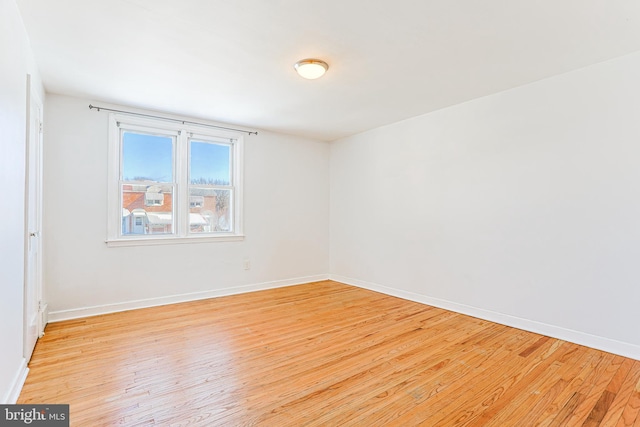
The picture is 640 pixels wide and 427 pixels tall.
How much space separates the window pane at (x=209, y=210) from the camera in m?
Answer: 4.26

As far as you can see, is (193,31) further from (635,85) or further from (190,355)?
(635,85)

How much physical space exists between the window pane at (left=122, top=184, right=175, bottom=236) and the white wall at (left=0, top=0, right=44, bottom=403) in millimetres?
1697

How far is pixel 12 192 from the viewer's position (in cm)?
184

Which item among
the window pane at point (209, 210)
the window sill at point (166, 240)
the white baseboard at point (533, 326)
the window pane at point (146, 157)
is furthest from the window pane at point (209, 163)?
the white baseboard at point (533, 326)

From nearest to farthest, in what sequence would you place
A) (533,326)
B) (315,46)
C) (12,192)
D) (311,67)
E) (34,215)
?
1. (12,192)
2. (315,46)
3. (311,67)
4. (34,215)
5. (533,326)

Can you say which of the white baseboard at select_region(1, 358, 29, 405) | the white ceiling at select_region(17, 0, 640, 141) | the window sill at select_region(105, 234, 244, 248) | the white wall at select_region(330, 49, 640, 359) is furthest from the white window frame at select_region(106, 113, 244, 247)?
the white wall at select_region(330, 49, 640, 359)

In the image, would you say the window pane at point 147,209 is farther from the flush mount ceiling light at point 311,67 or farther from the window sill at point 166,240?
the flush mount ceiling light at point 311,67

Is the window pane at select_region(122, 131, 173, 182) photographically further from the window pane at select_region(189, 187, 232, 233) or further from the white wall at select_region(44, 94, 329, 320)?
the window pane at select_region(189, 187, 232, 233)

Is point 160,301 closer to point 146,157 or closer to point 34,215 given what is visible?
point 34,215

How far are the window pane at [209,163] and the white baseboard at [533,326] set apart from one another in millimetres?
2807

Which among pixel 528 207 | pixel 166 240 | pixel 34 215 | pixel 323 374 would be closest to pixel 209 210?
pixel 166 240

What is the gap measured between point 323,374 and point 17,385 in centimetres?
189

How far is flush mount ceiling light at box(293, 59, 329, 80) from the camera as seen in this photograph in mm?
2586

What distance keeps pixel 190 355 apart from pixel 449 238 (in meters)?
2.95
